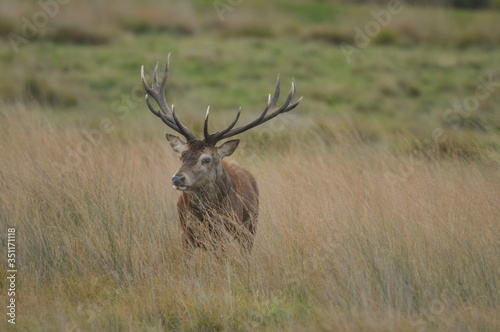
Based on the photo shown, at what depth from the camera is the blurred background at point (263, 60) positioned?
517 inches

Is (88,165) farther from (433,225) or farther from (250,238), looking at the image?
(433,225)

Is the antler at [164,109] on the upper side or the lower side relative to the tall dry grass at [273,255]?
upper

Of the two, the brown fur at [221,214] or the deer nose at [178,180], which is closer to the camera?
the deer nose at [178,180]

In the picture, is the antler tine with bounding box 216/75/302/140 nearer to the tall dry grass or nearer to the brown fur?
the brown fur

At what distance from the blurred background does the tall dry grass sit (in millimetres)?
3280

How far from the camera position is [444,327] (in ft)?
14.6

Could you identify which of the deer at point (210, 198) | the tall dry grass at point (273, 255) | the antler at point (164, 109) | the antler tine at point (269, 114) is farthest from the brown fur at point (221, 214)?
the antler at point (164, 109)

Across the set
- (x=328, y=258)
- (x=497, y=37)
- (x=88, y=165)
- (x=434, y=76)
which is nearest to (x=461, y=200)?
(x=328, y=258)

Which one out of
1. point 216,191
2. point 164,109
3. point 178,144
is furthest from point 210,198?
point 164,109

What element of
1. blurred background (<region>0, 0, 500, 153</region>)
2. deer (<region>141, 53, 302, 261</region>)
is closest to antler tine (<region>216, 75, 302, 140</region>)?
deer (<region>141, 53, 302, 261</region>)

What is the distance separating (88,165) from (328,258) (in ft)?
9.32

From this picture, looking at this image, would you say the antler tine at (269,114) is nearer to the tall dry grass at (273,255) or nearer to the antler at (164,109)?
the antler at (164,109)

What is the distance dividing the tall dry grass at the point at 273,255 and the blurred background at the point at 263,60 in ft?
10.8

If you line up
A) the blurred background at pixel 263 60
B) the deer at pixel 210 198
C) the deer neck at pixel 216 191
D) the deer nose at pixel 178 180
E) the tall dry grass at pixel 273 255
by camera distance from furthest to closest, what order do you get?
1. the blurred background at pixel 263 60
2. the deer neck at pixel 216 191
3. the deer at pixel 210 198
4. the deer nose at pixel 178 180
5. the tall dry grass at pixel 273 255
